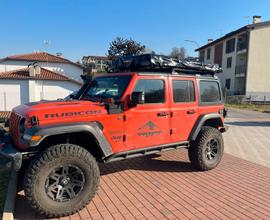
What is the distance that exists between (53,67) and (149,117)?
3245 cm

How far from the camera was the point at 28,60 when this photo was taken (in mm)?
33312

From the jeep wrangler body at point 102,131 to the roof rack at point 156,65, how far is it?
15 centimetres

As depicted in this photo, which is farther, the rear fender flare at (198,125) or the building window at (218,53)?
the building window at (218,53)

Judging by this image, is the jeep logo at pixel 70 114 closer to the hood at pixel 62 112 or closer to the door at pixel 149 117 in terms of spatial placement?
the hood at pixel 62 112

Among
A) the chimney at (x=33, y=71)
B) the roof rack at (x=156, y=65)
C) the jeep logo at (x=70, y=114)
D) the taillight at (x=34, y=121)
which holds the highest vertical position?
the chimney at (x=33, y=71)

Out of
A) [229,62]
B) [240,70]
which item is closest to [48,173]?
[240,70]

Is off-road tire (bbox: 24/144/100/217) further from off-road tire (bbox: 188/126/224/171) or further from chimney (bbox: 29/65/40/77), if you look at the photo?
chimney (bbox: 29/65/40/77)

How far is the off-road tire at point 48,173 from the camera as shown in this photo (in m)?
3.55

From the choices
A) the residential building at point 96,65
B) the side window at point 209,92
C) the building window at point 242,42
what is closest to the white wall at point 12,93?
the residential building at point 96,65

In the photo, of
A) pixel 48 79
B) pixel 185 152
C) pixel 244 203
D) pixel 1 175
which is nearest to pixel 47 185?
pixel 1 175

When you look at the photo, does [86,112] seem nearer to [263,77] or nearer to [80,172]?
[80,172]

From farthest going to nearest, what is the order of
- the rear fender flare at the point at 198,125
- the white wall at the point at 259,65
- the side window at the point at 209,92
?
the white wall at the point at 259,65 → the side window at the point at 209,92 → the rear fender flare at the point at 198,125

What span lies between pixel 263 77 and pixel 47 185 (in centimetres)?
3458

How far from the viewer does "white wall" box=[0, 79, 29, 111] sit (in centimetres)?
1895
